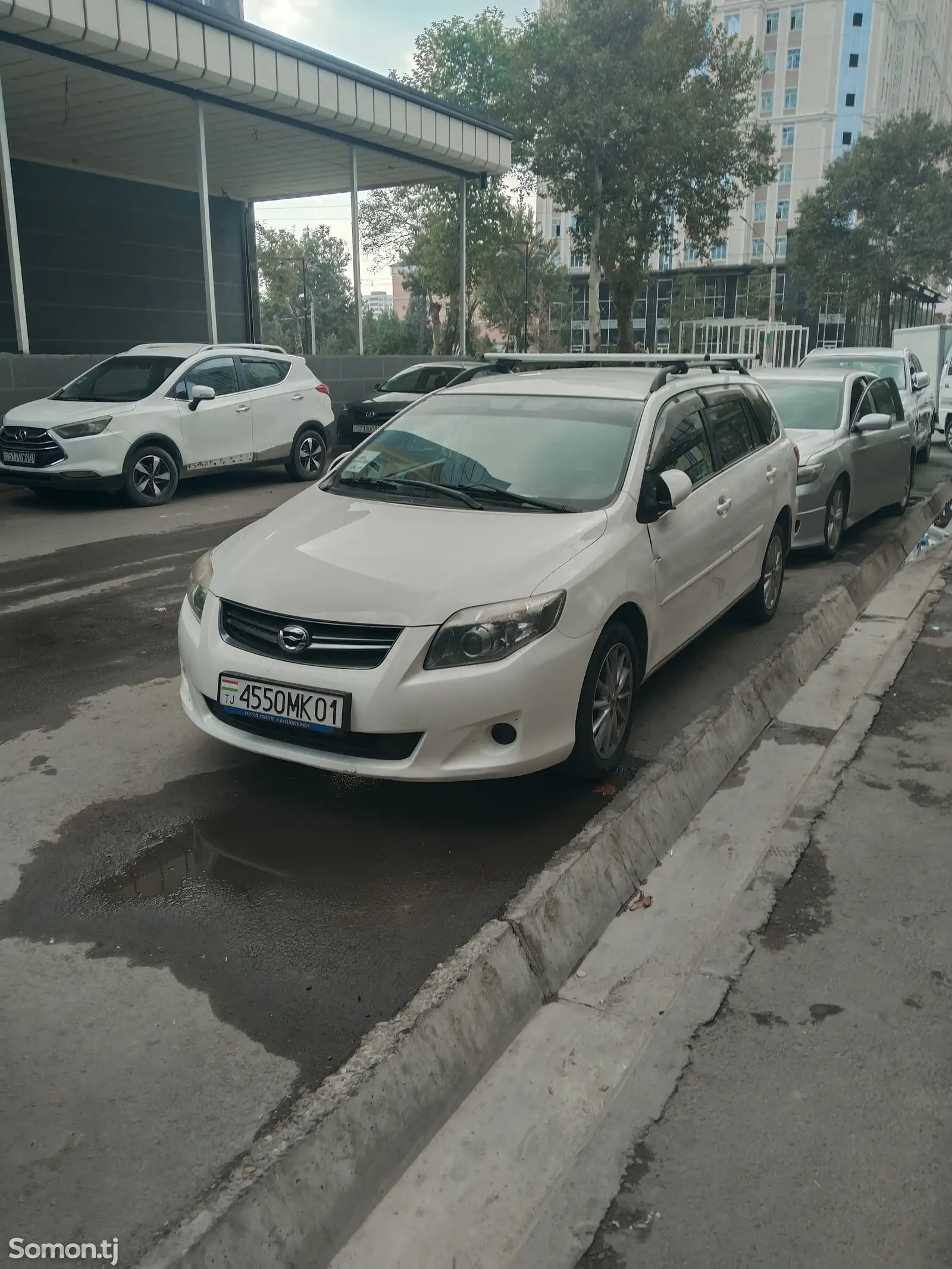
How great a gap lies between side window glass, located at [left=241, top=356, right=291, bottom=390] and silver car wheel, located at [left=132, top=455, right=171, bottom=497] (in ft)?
5.75

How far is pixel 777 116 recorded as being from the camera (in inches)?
3762

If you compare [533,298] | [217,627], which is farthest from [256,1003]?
[533,298]

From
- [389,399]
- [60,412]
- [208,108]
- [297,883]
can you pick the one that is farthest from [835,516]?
[208,108]

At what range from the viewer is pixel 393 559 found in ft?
13.4

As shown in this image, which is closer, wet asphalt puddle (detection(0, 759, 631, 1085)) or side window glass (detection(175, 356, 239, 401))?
wet asphalt puddle (detection(0, 759, 631, 1085))

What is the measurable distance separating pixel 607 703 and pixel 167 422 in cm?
891

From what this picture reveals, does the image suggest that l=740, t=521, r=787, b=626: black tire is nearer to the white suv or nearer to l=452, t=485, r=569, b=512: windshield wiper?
l=452, t=485, r=569, b=512: windshield wiper

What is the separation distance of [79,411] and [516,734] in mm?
9008

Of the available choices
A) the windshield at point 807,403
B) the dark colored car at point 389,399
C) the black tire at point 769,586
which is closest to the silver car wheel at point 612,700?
the black tire at point 769,586

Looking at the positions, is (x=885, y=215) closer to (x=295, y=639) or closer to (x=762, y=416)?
(x=762, y=416)

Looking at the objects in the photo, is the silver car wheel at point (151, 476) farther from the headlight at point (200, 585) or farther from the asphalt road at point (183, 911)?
the headlight at point (200, 585)

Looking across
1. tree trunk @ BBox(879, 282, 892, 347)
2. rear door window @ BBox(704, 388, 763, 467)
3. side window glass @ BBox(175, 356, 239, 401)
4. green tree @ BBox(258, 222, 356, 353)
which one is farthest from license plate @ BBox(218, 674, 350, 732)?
green tree @ BBox(258, 222, 356, 353)

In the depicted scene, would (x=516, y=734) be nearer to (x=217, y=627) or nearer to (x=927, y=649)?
(x=217, y=627)

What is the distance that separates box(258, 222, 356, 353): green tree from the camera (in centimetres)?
7844
